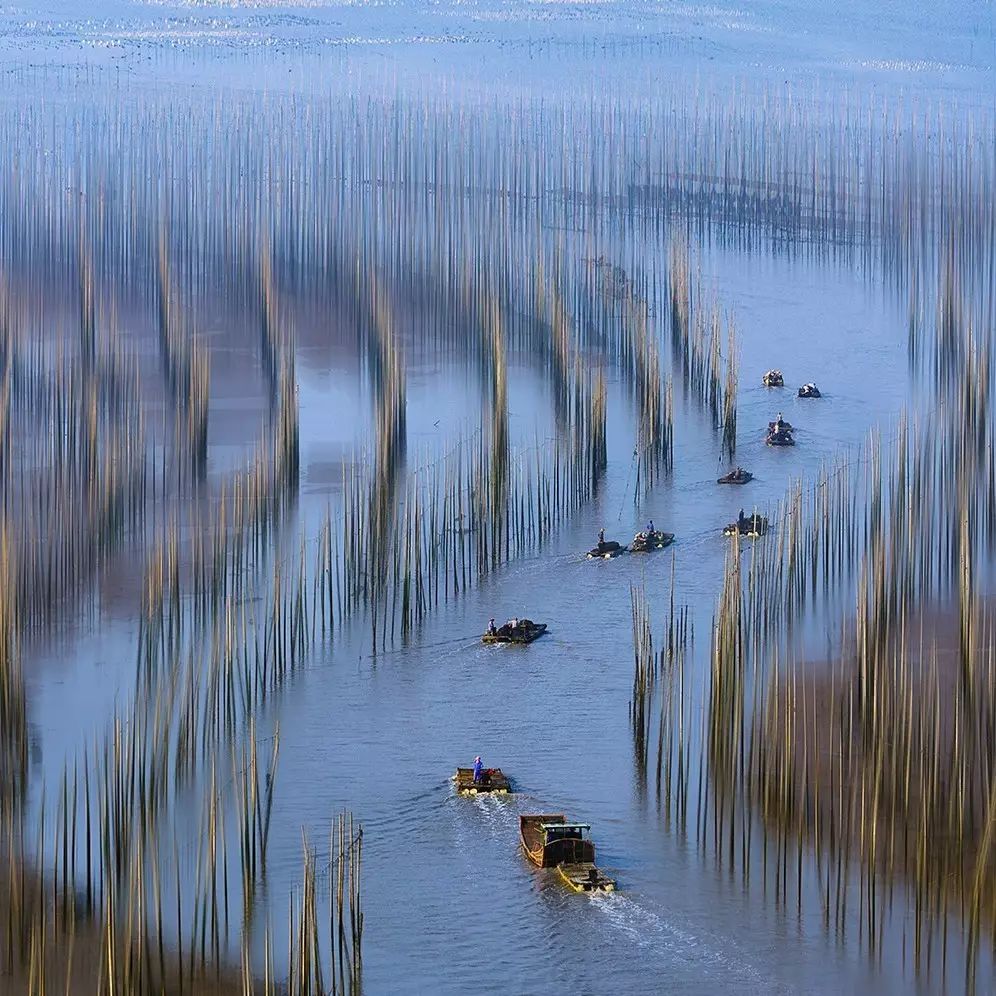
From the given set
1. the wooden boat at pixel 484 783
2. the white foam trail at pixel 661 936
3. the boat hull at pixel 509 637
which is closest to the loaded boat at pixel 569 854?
the white foam trail at pixel 661 936

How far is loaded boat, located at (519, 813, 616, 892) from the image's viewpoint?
18094 mm

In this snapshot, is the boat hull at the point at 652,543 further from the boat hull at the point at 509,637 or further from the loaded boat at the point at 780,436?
the loaded boat at the point at 780,436

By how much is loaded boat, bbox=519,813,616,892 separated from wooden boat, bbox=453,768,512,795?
1.42 meters

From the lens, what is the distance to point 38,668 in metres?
23.4

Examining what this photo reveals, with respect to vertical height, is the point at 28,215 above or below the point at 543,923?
above

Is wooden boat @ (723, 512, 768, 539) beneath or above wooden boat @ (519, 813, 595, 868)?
above

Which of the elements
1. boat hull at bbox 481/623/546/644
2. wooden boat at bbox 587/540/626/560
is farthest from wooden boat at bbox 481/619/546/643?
wooden boat at bbox 587/540/626/560

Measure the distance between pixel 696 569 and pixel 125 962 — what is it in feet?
47.6

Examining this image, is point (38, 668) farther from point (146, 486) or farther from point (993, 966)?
point (993, 966)

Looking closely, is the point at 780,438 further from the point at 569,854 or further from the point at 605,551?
the point at 569,854

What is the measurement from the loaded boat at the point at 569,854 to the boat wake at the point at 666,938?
0.50 feet

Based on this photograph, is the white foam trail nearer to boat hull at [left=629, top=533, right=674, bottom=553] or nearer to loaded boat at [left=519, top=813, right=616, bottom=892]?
loaded boat at [left=519, top=813, right=616, bottom=892]

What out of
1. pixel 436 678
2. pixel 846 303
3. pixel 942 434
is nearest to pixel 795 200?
pixel 846 303

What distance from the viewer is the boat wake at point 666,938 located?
55.3 feet
